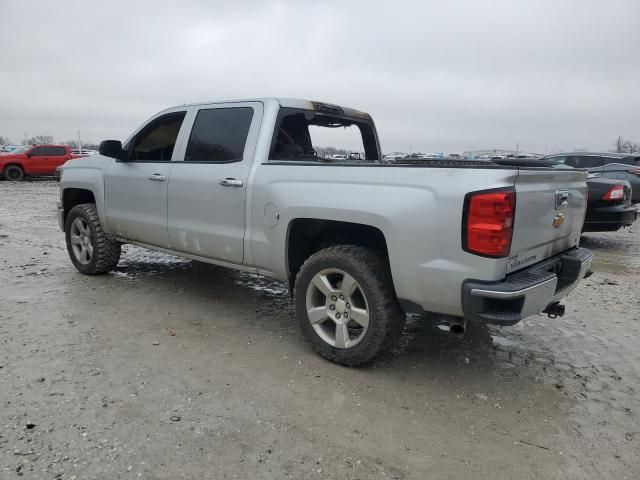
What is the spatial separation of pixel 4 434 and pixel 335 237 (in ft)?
7.88

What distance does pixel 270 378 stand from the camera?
3.35 metres

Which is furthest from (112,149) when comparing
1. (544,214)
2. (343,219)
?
(544,214)

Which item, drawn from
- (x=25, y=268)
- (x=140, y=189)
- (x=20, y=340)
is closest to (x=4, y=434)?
(x=20, y=340)

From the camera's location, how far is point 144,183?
16.1ft

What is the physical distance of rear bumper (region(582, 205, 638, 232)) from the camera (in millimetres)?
7547

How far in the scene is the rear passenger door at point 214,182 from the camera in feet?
13.4

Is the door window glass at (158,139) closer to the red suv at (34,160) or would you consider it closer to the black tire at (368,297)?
the black tire at (368,297)

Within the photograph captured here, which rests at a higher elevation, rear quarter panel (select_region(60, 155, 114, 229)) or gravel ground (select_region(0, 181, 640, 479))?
rear quarter panel (select_region(60, 155, 114, 229))

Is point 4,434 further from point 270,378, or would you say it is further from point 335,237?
point 335,237

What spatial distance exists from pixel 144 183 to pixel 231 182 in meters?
1.33

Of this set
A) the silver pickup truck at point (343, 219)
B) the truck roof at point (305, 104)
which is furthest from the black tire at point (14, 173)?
the truck roof at point (305, 104)

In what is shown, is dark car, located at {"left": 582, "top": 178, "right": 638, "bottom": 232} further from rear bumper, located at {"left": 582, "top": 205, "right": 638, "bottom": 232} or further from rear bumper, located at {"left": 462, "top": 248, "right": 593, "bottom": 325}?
rear bumper, located at {"left": 462, "top": 248, "right": 593, "bottom": 325}

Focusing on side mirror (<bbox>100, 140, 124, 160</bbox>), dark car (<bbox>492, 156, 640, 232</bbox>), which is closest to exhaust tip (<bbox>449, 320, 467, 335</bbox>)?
side mirror (<bbox>100, 140, 124, 160</bbox>)

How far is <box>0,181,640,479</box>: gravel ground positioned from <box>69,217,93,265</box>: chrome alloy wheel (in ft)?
2.39
